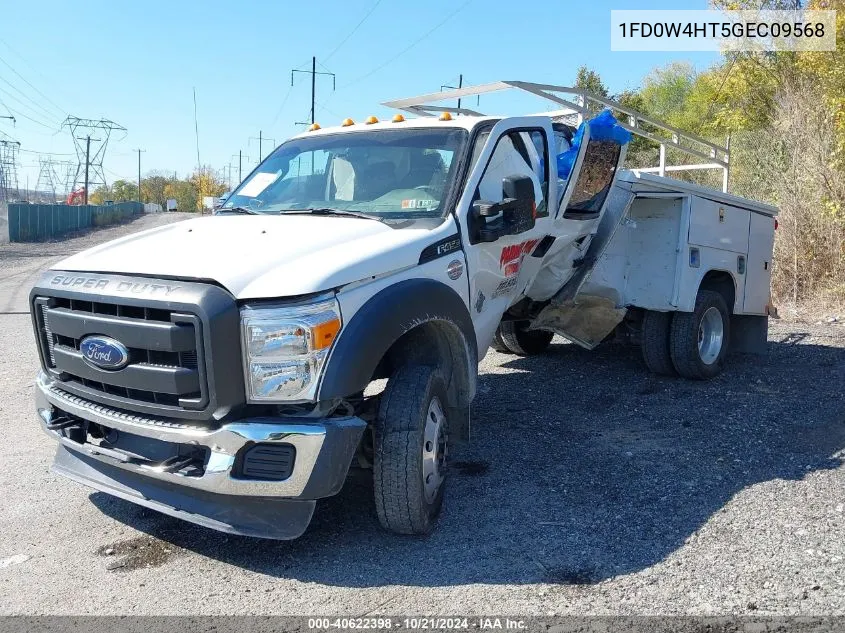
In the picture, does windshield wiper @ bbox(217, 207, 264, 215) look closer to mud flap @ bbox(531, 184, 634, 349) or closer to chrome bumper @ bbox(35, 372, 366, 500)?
chrome bumper @ bbox(35, 372, 366, 500)

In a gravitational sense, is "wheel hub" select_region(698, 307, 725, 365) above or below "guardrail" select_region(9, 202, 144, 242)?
below

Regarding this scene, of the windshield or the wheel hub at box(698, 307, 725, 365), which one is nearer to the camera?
the windshield

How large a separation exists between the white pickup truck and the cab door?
0.05 ft

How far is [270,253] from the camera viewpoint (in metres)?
3.71

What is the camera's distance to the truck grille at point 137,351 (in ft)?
11.2

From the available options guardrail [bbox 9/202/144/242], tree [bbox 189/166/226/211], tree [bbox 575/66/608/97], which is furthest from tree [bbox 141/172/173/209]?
tree [bbox 575/66/608/97]

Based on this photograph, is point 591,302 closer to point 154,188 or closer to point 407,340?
point 407,340

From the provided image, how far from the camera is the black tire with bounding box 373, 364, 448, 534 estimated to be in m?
3.80

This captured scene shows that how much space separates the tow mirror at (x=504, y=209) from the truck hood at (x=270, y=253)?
246 millimetres

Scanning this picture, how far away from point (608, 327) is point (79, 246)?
117 feet

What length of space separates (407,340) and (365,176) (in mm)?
1212

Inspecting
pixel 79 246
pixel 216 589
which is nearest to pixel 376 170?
pixel 216 589

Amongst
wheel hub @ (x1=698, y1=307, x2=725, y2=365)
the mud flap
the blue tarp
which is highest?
the blue tarp

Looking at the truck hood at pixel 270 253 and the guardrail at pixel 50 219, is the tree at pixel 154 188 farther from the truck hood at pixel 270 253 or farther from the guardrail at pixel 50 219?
the truck hood at pixel 270 253
